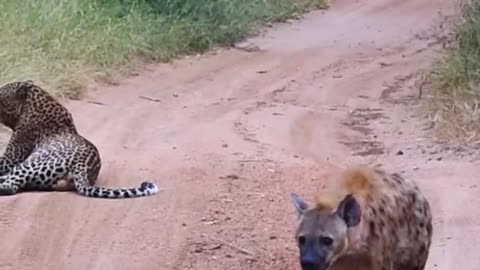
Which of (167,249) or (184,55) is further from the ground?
(167,249)

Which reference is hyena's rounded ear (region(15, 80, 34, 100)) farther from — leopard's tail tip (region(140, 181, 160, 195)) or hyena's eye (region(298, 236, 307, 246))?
hyena's eye (region(298, 236, 307, 246))

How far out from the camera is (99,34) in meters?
13.5

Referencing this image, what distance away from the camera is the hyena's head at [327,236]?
5.15 m

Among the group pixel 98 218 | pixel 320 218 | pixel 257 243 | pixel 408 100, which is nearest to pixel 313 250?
pixel 320 218

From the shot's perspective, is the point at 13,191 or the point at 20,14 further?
the point at 20,14

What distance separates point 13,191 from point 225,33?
27.4 ft

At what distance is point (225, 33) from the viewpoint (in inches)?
640

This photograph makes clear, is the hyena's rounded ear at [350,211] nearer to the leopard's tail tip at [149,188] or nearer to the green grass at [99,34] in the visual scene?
the leopard's tail tip at [149,188]

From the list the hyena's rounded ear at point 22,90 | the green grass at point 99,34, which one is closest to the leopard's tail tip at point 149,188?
the hyena's rounded ear at point 22,90

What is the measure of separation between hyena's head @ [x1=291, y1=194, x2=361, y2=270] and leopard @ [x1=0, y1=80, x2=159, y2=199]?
284cm

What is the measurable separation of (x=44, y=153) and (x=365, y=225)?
369 cm

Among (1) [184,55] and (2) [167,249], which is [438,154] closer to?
(2) [167,249]

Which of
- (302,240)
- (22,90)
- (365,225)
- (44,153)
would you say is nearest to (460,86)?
(22,90)

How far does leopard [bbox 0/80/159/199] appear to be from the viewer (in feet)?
26.7
